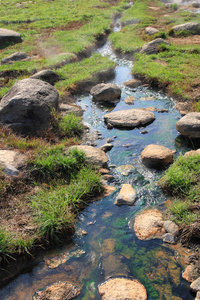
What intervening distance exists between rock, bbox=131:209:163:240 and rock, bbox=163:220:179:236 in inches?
5.6

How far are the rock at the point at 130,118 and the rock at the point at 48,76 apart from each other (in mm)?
5108

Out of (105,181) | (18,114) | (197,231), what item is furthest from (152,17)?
(197,231)

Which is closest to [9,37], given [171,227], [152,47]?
[152,47]

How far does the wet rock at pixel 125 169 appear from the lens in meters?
9.06

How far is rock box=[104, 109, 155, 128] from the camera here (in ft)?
38.8

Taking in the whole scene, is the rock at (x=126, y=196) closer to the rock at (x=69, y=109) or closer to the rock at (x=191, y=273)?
the rock at (x=191, y=273)

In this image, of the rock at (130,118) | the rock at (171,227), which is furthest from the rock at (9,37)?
the rock at (171,227)

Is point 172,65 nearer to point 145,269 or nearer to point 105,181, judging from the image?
point 105,181

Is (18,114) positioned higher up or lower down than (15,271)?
higher up

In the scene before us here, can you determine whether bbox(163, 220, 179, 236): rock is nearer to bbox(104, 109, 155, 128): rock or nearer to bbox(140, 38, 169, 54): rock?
bbox(104, 109, 155, 128): rock

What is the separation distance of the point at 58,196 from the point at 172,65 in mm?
12375

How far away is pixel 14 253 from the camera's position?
6.37m

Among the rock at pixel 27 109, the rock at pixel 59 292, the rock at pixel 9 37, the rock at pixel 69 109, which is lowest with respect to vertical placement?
the rock at pixel 59 292

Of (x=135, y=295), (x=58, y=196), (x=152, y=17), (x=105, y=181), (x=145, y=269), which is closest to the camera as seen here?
(x=135, y=295)
